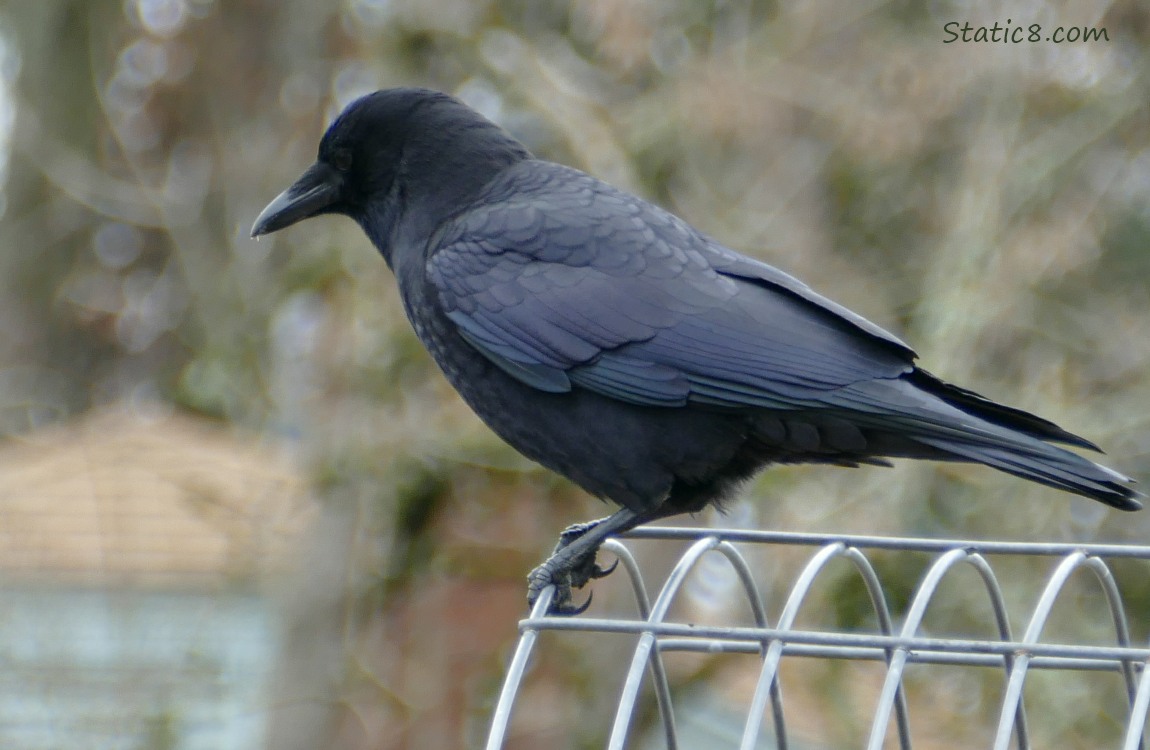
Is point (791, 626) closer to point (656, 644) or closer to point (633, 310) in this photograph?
point (656, 644)

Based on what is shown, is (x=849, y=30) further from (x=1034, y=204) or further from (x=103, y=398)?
(x=103, y=398)

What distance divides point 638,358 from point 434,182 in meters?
0.92

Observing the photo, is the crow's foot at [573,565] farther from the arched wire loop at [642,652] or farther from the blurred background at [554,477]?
the blurred background at [554,477]

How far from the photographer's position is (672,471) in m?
3.41

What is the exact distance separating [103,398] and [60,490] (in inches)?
216

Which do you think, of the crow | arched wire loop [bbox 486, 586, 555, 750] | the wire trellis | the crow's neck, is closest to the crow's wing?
the crow

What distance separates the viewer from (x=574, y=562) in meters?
3.31

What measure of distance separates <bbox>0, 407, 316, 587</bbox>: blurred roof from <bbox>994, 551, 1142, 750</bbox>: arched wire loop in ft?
19.0

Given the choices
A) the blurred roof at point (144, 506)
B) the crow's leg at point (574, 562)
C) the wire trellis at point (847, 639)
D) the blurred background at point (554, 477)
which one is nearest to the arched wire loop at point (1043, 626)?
the wire trellis at point (847, 639)

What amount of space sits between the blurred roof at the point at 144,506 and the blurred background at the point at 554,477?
0.05 m

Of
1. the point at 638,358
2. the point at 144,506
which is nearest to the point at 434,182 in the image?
the point at 638,358

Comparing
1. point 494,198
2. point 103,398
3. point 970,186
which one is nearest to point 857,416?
point 494,198

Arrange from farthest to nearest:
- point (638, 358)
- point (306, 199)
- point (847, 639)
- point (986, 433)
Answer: point (306, 199), point (638, 358), point (986, 433), point (847, 639)

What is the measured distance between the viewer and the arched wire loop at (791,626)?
7.49 ft
